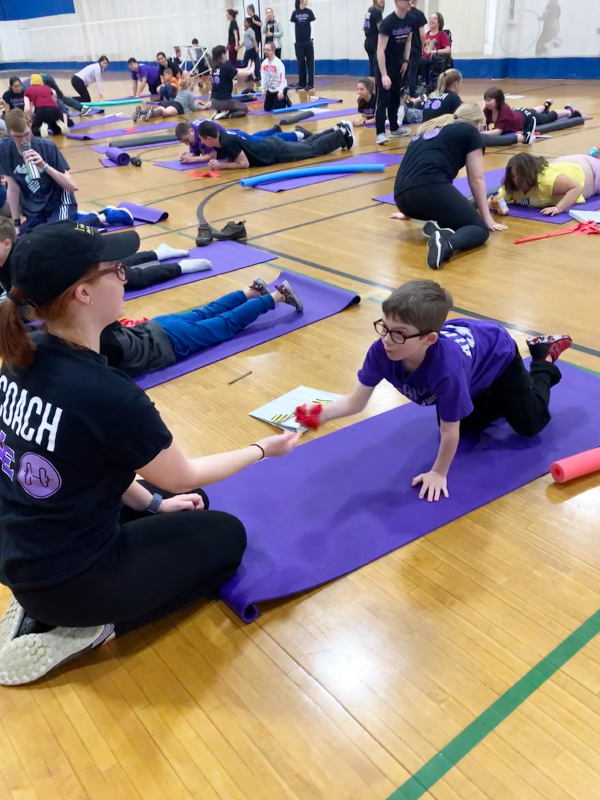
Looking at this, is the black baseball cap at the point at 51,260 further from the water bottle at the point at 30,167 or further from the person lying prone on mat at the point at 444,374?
the water bottle at the point at 30,167

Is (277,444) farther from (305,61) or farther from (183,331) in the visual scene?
(305,61)

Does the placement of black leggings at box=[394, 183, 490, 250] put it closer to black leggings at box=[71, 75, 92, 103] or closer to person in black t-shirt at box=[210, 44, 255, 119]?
person in black t-shirt at box=[210, 44, 255, 119]

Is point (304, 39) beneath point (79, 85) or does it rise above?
above

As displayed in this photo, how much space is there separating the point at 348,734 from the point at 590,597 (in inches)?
30.2

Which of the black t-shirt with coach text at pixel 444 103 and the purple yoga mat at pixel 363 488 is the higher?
the black t-shirt with coach text at pixel 444 103

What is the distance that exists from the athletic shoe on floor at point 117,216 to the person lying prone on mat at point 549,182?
118 inches

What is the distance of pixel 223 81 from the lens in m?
10.5

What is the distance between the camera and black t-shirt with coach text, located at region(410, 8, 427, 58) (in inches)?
285

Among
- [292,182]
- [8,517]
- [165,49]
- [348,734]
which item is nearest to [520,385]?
[348,734]

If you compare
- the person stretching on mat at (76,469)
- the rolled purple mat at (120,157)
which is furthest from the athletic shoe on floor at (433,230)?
the rolled purple mat at (120,157)

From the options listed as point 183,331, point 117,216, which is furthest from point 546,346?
point 117,216

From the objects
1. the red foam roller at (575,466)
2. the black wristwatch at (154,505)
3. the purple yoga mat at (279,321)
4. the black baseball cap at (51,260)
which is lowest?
Answer: the purple yoga mat at (279,321)

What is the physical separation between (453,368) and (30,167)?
13.1 ft

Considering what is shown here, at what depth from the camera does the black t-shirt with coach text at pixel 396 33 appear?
6969 mm
